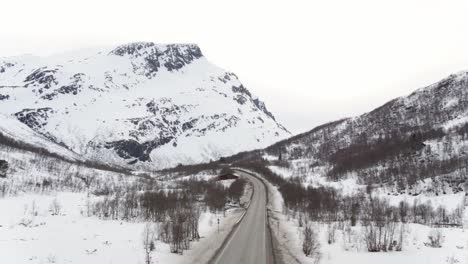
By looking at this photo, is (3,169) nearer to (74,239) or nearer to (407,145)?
(74,239)

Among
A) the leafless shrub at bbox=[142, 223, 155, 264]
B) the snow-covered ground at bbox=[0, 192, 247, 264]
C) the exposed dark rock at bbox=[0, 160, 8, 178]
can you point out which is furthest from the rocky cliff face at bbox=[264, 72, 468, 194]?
the exposed dark rock at bbox=[0, 160, 8, 178]

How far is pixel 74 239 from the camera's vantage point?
752 inches

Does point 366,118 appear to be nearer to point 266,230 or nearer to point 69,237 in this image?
point 266,230

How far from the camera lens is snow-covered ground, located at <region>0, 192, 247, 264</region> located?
16.4 metres

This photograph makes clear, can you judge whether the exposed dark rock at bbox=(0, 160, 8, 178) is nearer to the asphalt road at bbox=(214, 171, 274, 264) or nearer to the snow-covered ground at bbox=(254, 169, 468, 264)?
the asphalt road at bbox=(214, 171, 274, 264)

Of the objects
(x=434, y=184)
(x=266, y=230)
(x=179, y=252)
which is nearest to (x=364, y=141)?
(x=434, y=184)

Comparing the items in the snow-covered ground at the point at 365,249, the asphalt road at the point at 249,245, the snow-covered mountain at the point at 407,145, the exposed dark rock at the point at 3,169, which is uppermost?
the snow-covered mountain at the point at 407,145

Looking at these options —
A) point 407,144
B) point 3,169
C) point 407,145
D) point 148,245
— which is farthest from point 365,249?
point 407,144

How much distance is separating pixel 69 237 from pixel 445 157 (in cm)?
6756

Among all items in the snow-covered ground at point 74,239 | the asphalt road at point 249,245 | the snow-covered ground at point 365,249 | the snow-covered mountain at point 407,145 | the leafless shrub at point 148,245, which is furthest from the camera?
the snow-covered mountain at point 407,145

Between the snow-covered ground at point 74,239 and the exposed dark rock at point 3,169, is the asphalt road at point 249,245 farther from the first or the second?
the exposed dark rock at point 3,169

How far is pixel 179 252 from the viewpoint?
19.7 meters

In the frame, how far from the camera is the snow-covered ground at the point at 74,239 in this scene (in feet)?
53.8

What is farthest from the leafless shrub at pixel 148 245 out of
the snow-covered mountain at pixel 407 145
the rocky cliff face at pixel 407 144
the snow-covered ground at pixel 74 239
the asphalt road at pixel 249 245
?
the snow-covered mountain at pixel 407 145
